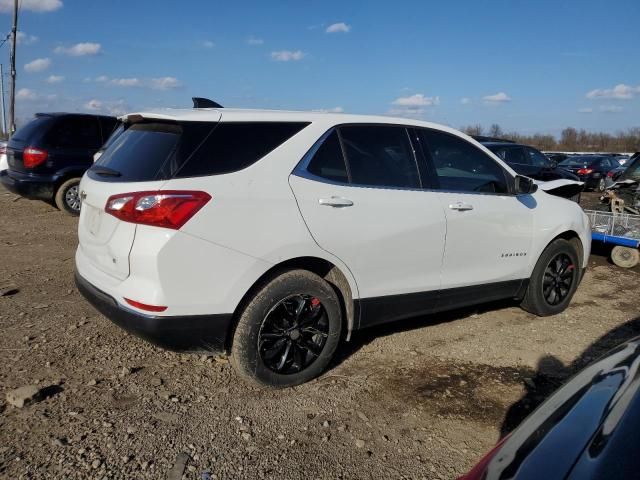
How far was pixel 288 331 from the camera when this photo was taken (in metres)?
3.46

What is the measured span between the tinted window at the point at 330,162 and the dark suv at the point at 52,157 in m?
Answer: 7.17

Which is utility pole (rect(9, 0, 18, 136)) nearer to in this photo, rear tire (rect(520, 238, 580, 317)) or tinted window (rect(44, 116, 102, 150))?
tinted window (rect(44, 116, 102, 150))

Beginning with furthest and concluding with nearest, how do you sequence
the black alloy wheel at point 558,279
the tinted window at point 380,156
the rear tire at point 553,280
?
the black alloy wheel at point 558,279, the rear tire at point 553,280, the tinted window at point 380,156

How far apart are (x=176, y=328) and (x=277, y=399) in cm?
84

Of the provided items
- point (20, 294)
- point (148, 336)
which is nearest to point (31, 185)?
point (20, 294)

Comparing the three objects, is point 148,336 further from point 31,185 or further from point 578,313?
point 31,185

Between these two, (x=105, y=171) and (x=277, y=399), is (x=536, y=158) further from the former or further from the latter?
(x=105, y=171)

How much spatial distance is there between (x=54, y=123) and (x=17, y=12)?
1801 centimetres

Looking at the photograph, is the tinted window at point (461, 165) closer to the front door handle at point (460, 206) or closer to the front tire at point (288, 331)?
the front door handle at point (460, 206)

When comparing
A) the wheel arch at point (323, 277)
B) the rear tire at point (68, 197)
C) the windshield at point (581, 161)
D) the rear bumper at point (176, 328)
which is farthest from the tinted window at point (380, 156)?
the windshield at point (581, 161)

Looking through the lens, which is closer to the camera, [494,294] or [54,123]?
[494,294]

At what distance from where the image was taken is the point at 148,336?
3059mm

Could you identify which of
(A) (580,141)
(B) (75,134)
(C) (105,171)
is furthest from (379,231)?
(A) (580,141)

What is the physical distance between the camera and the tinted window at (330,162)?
11.5ft
